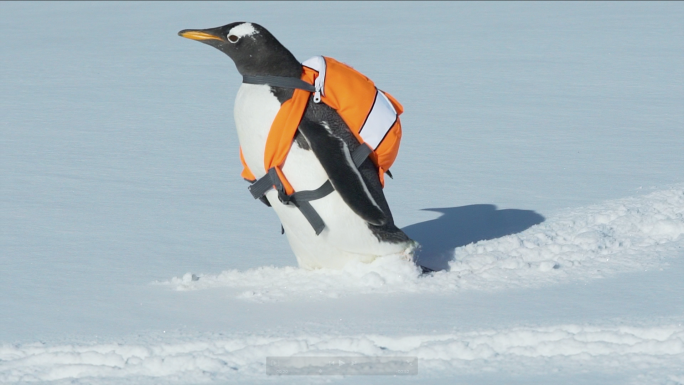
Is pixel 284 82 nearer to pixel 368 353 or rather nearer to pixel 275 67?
pixel 275 67

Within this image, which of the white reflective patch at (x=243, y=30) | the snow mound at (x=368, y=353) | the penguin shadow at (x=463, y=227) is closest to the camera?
the snow mound at (x=368, y=353)

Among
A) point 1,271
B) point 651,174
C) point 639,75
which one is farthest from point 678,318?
point 639,75

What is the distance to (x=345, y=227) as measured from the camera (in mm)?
2941

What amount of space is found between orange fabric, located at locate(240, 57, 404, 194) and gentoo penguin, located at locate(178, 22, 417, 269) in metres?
0.02

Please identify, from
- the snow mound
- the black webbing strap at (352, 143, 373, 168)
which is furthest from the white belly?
the snow mound

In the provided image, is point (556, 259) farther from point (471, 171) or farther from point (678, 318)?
point (471, 171)

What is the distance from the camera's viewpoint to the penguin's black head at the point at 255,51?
2.92m

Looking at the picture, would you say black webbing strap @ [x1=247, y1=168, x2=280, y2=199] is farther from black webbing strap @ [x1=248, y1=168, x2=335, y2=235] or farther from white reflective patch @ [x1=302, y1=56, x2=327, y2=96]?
white reflective patch @ [x1=302, y1=56, x2=327, y2=96]

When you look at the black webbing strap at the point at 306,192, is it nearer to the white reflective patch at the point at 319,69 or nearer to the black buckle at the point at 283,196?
the black buckle at the point at 283,196

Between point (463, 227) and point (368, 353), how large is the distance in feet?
4.57

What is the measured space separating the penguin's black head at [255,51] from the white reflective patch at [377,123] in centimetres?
26

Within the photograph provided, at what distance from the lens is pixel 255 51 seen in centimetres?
292

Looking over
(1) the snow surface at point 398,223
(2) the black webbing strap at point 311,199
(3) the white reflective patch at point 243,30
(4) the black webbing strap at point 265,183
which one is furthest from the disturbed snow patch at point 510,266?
(3) the white reflective patch at point 243,30

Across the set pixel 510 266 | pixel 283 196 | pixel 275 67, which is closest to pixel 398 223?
pixel 510 266
